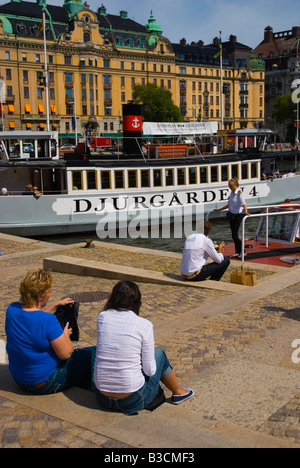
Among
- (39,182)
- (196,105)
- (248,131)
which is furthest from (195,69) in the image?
(39,182)

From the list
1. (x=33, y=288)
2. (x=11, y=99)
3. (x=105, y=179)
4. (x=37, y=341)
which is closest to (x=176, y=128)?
(x=105, y=179)

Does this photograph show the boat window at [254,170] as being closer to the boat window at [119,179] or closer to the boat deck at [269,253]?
the boat window at [119,179]

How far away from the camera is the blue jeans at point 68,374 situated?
5.46m

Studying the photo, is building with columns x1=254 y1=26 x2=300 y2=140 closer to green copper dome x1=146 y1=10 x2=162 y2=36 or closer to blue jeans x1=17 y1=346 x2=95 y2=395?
green copper dome x1=146 y1=10 x2=162 y2=36

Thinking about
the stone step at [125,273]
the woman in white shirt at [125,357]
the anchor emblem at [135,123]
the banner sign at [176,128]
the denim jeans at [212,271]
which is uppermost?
the anchor emblem at [135,123]

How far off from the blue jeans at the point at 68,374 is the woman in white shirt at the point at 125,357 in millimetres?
504

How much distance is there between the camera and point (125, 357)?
16.1ft

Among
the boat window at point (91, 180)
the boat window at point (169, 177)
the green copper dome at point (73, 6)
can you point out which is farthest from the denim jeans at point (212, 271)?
the green copper dome at point (73, 6)

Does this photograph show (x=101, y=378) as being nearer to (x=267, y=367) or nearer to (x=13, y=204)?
(x=267, y=367)

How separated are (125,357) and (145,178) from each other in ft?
67.7

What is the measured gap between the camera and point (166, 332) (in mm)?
7906

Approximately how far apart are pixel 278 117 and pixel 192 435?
11202cm

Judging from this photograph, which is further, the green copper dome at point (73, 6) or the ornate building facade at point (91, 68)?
the green copper dome at point (73, 6)

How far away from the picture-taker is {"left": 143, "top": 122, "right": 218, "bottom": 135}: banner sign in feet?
85.8
